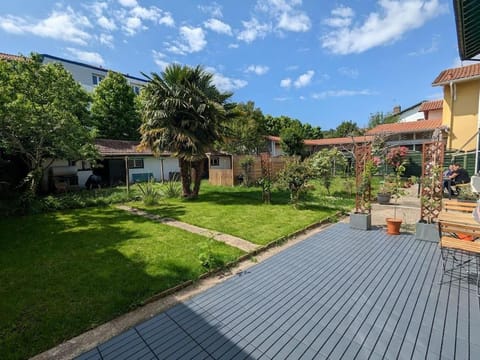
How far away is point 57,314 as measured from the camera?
2898 millimetres

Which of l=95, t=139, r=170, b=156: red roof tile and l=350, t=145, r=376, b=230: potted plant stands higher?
l=95, t=139, r=170, b=156: red roof tile

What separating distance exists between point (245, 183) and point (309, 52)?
9.09 metres

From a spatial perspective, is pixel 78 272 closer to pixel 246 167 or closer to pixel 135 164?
pixel 246 167

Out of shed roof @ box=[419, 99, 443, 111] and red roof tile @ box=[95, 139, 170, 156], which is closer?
red roof tile @ box=[95, 139, 170, 156]

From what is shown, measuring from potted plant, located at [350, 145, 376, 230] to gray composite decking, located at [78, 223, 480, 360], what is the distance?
2.04 meters

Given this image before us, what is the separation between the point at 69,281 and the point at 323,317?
391cm

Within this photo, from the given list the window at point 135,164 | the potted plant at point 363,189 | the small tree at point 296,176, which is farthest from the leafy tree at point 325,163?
the window at point 135,164

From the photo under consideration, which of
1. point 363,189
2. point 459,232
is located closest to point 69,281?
point 459,232

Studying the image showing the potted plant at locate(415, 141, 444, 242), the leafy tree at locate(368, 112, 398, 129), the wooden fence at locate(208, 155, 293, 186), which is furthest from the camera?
the leafy tree at locate(368, 112, 398, 129)

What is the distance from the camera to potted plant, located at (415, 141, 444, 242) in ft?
17.0

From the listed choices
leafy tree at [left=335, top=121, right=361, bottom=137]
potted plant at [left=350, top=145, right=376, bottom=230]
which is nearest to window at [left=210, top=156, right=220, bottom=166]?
potted plant at [left=350, top=145, right=376, bottom=230]

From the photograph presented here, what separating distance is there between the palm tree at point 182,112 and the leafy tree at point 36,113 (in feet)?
9.98

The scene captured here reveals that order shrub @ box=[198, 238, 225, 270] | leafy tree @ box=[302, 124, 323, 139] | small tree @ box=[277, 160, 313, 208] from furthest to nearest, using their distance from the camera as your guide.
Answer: leafy tree @ box=[302, 124, 323, 139], small tree @ box=[277, 160, 313, 208], shrub @ box=[198, 238, 225, 270]

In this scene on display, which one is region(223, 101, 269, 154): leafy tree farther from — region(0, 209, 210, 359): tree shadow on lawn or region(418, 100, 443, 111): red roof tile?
region(0, 209, 210, 359): tree shadow on lawn
